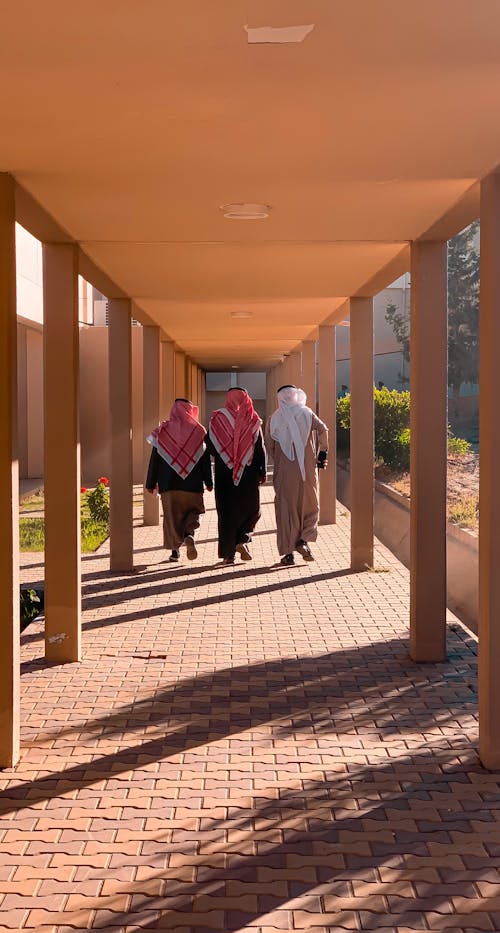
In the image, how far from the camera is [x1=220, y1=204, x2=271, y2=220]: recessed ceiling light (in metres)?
5.60

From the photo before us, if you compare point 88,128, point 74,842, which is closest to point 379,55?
→ point 88,128

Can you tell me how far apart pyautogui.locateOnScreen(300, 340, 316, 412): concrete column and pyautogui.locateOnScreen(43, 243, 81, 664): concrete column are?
30.4ft

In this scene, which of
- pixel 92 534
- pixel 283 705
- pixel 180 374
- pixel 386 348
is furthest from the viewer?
pixel 386 348

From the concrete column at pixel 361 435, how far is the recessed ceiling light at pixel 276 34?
6.82 metres

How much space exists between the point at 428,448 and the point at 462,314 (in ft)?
97.4

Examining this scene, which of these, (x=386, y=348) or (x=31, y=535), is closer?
(x=31, y=535)

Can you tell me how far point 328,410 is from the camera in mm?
13258

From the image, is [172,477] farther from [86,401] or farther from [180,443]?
[86,401]

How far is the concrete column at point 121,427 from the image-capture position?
9727mm

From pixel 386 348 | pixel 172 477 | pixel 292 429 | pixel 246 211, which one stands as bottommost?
pixel 172 477

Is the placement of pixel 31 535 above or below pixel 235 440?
below

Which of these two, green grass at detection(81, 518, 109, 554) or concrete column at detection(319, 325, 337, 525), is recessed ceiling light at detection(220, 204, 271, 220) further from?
concrete column at detection(319, 325, 337, 525)

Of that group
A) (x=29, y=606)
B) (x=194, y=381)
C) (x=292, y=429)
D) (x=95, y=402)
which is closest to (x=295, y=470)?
(x=292, y=429)

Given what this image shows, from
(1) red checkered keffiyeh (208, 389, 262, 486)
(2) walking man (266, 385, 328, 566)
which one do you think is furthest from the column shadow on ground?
(1) red checkered keffiyeh (208, 389, 262, 486)
